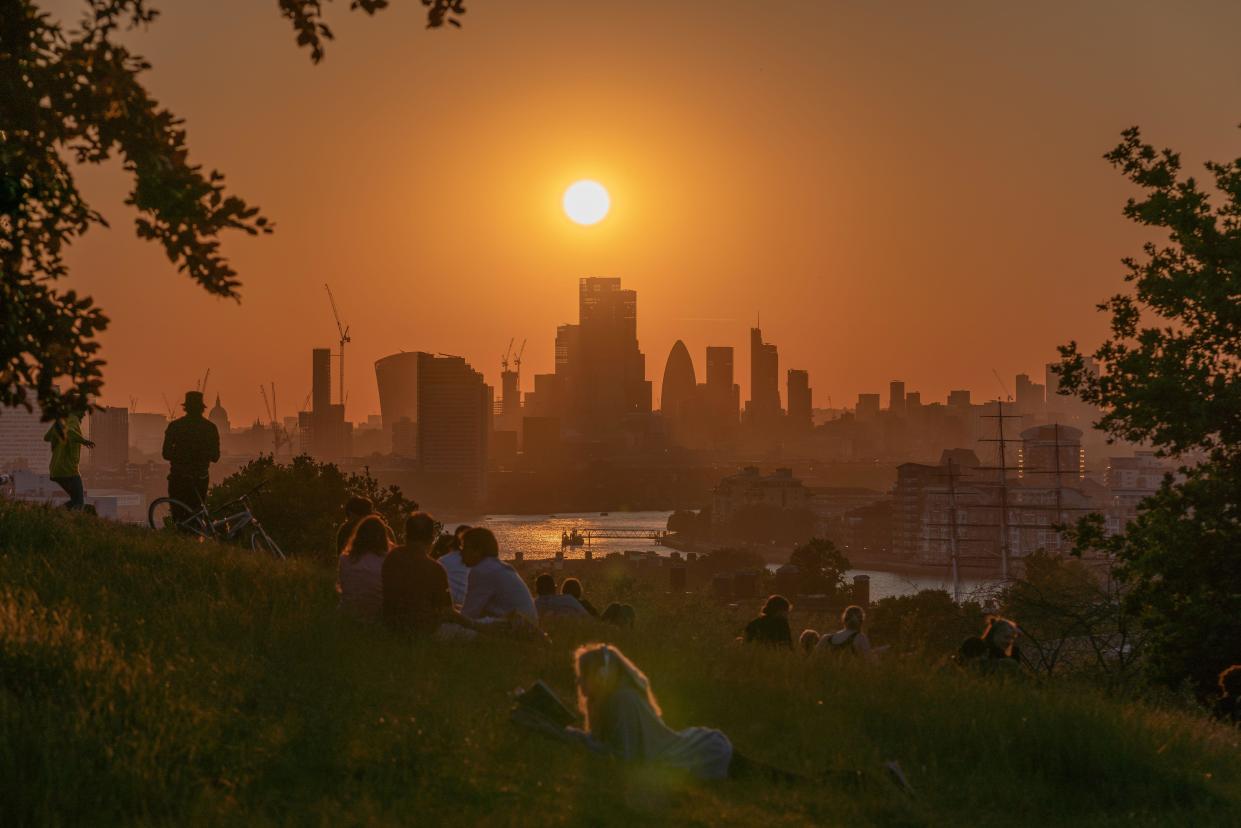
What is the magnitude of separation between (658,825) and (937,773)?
11.1ft

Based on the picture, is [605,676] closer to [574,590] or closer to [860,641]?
[860,641]

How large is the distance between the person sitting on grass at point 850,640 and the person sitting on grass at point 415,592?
4.44 meters

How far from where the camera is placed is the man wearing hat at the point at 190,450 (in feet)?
69.1

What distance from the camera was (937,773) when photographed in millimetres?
11516

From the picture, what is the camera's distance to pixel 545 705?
11055 mm

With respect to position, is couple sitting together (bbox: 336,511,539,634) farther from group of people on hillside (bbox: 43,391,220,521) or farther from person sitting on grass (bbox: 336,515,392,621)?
group of people on hillside (bbox: 43,391,220,521)

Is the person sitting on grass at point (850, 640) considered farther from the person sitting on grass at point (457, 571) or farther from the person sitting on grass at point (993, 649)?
the person sitting on grass at point (457, 571)

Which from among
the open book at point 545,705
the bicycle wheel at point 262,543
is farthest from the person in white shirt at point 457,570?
the open book at point 545,705

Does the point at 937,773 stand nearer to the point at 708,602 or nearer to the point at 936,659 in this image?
the point at 936,659

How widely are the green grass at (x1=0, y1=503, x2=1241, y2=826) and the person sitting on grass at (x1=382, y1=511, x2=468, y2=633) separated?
289 millimetres

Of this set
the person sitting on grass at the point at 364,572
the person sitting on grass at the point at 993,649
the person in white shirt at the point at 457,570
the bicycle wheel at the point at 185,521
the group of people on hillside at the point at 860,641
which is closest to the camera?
the person sitting on grass at the point at 364,572

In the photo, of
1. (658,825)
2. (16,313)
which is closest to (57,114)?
(16,313)

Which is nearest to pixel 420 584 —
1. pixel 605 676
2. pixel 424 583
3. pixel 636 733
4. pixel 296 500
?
pixel 424 583

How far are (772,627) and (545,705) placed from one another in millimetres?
6707
